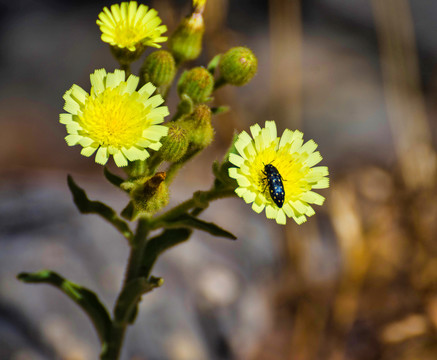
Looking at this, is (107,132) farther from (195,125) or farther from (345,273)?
(345,273)

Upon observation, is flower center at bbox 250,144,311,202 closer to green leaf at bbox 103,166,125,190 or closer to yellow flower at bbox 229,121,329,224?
yellow flower at bbox 229,121,329,224

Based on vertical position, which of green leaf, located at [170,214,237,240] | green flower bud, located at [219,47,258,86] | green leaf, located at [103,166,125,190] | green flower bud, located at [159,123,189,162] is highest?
green flower bud, located at [219,47,258,86]

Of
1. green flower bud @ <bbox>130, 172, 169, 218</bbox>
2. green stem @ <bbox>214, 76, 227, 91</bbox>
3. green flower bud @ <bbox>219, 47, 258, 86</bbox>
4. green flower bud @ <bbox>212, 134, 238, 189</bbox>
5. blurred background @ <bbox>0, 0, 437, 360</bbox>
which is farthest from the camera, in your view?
blurred background @ <bbox>0, 0, 437, 360</bbox>

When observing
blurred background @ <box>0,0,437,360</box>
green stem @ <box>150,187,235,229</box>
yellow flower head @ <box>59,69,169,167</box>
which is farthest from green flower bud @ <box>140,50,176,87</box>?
blurred background @ <box>0,0,437,360</box>

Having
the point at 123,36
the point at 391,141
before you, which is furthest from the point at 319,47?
the point at 123,36

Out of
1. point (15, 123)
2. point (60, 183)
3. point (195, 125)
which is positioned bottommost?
point (195, 125)

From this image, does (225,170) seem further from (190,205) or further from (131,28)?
(131,28)

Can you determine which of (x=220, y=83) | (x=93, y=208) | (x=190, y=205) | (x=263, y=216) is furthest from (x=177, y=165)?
(x=263, y=216)
